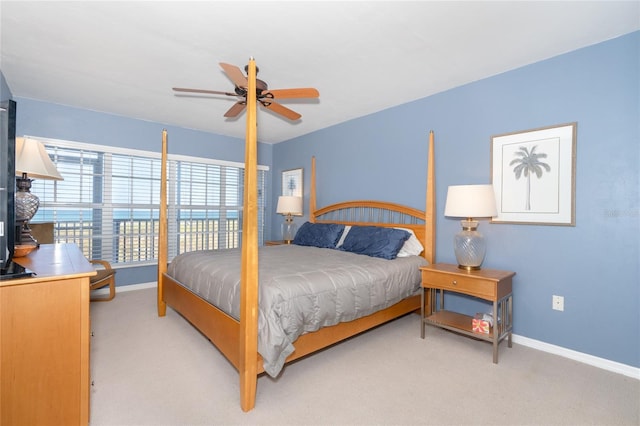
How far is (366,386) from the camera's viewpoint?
2107mm

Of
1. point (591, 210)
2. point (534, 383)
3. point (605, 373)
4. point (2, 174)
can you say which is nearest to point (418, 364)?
point (534, 383)

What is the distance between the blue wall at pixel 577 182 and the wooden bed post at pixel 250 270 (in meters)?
2.32

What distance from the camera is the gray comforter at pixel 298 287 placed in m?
1.99

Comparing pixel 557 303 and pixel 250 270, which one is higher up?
pixel 250 270

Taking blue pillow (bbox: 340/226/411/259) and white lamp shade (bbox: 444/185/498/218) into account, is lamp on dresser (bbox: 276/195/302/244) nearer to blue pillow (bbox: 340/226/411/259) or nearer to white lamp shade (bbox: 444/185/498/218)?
blue pillow (bbox: 340/226/411/259)

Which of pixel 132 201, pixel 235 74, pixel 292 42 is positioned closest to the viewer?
pixel 235 74

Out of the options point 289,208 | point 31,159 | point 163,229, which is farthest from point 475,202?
point 31,159

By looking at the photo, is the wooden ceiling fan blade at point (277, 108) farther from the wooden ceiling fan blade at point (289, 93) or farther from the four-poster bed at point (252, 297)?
the four-poster bed at point (252, 297)

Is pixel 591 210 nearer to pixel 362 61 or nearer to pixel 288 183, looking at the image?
pixel 362 61

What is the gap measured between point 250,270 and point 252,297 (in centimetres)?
16

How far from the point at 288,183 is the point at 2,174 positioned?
13.6ft

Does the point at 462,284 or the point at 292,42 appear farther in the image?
the point at 462,284

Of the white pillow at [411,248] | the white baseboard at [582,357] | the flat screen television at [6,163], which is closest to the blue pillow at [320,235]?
the white pillow at [411,248]

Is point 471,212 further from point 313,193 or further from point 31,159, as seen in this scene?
point 31,159
